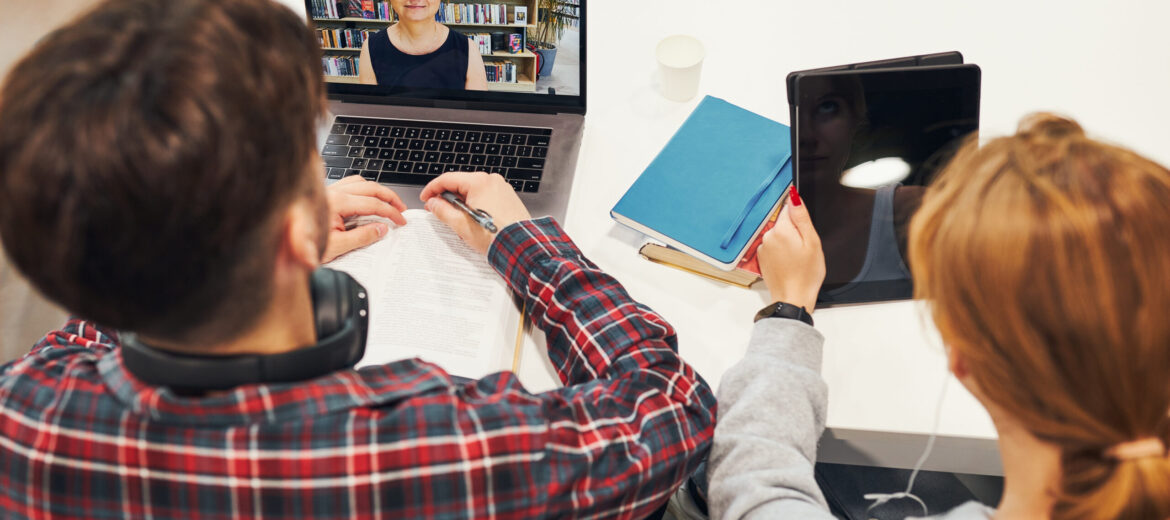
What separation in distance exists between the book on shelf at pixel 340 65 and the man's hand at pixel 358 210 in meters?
0.21

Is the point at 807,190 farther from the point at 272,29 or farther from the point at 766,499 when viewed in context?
the point at 272,29

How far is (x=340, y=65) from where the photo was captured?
1.14 m

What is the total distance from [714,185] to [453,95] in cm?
41

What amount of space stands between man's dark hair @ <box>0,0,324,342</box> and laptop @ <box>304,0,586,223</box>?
552mm

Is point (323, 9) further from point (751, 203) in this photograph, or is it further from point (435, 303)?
point (751, 203)

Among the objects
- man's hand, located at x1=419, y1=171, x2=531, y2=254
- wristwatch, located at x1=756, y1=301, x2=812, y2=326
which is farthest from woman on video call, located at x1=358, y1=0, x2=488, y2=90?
wristwatch, located at x1=756, y1=301, x2=812, y2=326

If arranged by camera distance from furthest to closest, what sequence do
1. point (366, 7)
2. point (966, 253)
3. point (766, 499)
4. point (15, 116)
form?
point (366, 7)
point (766, 499)
point (966, 253)
point (15, 116)

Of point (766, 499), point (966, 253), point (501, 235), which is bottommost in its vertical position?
point (766, 499)

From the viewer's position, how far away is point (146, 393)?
1.87 ft

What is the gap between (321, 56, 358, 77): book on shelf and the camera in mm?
1133

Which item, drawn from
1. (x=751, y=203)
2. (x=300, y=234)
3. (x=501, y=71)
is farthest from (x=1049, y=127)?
(x=501, y=71)

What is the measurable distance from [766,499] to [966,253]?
0.96 feet

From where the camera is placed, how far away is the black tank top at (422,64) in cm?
111

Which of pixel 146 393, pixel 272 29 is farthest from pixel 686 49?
pixel 146 393
